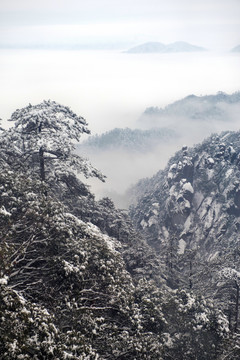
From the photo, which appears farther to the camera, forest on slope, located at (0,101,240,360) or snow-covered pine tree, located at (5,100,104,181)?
snow-covered pine tree, located at (5,100,104,181)

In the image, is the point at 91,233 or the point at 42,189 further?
the point at 42,189

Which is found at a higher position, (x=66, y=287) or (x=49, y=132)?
(x=49, y=132)

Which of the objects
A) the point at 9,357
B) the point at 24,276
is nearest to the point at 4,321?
the point at 9,357

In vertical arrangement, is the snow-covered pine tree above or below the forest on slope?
above

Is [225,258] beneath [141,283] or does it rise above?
above

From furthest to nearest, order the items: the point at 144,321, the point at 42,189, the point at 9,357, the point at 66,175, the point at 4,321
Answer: the point at 66,175, the point at 42,189, the point at 144,321, the point at 4,321, the point at 9,357

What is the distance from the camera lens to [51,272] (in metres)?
17.7

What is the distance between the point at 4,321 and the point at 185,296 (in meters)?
22.2

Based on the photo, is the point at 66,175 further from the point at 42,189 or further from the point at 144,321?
the point at 144,321

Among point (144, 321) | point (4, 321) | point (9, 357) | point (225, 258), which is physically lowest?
point (9, 357)

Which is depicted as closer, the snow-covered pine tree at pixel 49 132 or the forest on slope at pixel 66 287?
the forest on slope at pixel 66 287

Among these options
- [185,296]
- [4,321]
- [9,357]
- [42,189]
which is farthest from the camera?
[185,296]

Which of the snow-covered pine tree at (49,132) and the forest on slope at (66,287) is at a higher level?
the snow-covered pine tree at (49,132)

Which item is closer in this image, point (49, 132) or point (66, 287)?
point (66, 287)
